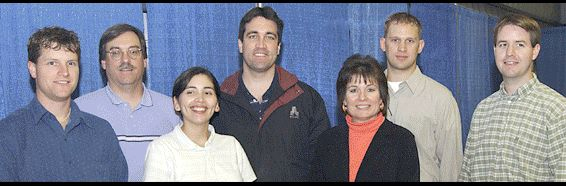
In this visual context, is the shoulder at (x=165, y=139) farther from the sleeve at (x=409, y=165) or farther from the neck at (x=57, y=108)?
the sleeve at (x=409, y=165)

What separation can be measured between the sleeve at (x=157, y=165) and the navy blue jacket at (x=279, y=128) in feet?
1.53

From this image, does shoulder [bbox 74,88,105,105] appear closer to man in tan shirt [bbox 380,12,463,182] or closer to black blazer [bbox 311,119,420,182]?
black blazer [bbox 311,119,420,182]

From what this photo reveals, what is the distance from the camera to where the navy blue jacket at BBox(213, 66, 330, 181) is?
352 cm

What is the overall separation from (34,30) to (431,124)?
2.17 m

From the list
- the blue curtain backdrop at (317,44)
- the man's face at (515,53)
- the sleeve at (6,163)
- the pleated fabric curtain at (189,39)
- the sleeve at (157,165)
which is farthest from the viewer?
the blue curtain backdrop at (317,44)

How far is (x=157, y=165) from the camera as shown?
313cm

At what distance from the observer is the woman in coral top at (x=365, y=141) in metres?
3.27

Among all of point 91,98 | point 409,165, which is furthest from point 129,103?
point 409,165

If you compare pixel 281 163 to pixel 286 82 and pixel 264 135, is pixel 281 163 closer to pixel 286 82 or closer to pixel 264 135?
pixel 264 135

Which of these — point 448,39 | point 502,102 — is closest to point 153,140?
point 502,102

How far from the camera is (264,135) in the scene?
139 inches

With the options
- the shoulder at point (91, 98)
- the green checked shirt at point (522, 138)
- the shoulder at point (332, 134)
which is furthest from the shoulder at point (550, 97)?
the shoulder at point (91, 98)

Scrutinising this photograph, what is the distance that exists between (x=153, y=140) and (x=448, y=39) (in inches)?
185

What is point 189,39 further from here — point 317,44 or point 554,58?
point 554,58
